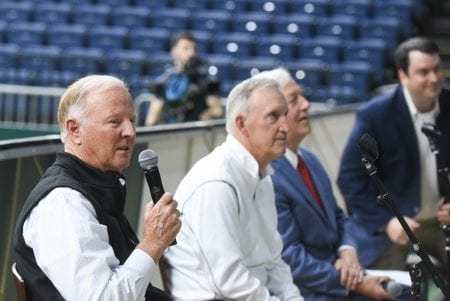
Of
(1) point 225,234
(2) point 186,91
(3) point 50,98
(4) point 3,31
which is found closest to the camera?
(1) point 225,234

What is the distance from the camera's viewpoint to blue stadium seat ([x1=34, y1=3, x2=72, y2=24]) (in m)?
16.7

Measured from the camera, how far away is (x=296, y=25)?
1536 centimetres

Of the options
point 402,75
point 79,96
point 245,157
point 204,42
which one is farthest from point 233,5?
point 79,96

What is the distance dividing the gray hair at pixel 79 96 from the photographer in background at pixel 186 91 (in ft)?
20.4

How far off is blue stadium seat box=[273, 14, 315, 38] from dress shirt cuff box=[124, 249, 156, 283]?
489 inches

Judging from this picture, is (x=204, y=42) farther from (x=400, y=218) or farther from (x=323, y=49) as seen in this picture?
(x=400, y=218)

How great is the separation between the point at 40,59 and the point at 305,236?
37.4 feet

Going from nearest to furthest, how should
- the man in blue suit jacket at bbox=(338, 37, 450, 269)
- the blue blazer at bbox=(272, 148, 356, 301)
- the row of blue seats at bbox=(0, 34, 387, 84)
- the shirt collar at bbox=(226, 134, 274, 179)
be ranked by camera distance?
the shirt collar at bbox=(226, 134, 274, 179), the blue blazer at bbox=(272, 148, 356, 301), the man in blue suit jacket at bbox=(338, 37, 450, 269), the row of blue seats at bbox=(0, 34, 387, 84)

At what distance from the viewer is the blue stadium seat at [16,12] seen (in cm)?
1698

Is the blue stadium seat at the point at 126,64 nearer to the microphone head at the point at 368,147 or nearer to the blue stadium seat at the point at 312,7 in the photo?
the blue stadium seat at the point at 312,7

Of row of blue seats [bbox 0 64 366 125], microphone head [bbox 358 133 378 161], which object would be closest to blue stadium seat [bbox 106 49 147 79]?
row of blue seats [bbox 0 64 366 125]

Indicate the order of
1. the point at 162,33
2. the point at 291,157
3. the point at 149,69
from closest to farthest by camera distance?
the point at 291,157 → the point at 149,69 → the point at 162,33

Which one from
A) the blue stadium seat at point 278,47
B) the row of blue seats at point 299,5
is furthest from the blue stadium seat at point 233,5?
the blue stadium seat at point 278,47

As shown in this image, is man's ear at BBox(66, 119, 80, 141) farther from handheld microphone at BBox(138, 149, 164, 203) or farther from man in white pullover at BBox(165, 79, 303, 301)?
man in white pullover at BBox(165, 79, 303, 301)
